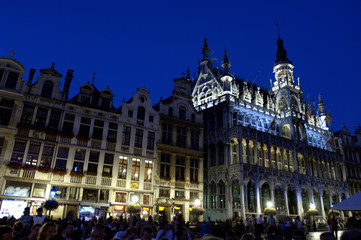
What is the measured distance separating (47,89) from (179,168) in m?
16.5

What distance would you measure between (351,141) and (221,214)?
3765 centimetres

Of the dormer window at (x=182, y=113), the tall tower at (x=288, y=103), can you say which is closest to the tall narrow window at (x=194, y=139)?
the dormer window at (x=182, y=113)

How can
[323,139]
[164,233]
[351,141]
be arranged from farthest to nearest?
[351,141] < [323,139] < [164,233]

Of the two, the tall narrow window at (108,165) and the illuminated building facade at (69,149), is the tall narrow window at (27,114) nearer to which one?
the illuminated building facade at (69,149)

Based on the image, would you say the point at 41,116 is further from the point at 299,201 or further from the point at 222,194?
the point at 299,201

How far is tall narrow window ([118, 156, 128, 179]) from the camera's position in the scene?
2865cm

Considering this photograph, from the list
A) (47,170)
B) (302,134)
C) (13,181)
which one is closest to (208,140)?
(302,134)

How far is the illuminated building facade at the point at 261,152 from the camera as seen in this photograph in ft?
120

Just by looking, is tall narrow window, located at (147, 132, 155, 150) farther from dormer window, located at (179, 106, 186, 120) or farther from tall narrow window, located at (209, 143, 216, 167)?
tall narrow window, located at (209, 143, 216, 167)

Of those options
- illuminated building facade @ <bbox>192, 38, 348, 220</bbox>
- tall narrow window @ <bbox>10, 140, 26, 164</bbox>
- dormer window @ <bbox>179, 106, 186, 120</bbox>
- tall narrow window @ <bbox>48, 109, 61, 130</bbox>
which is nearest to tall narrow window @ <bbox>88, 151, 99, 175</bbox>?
tall narrow window @ <bbox>48, 109, 61, 130</bbox>

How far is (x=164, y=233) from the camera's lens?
9.52 metres

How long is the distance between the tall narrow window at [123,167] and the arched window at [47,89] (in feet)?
31.3

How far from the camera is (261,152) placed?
39125 mm

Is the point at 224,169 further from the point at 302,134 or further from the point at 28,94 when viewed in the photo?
the point at 28,94
